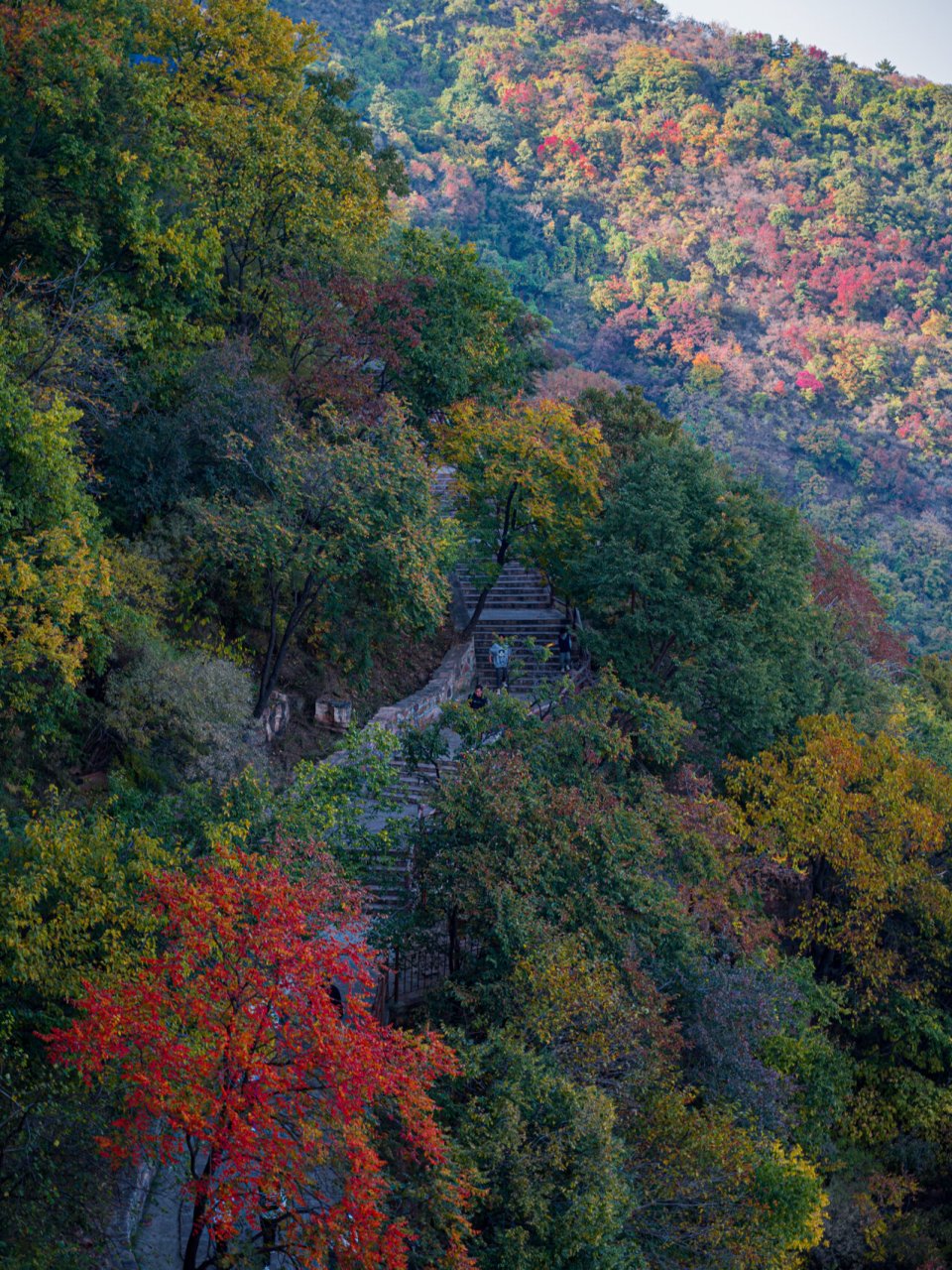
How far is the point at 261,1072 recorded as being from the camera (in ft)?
38.6

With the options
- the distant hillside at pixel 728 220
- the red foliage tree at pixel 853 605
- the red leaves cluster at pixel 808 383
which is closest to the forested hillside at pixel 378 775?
the red foliage tree at pixel 853 605

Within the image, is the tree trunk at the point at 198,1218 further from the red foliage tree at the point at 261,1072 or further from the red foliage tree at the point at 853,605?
the red foliage tree at the point at 853,605

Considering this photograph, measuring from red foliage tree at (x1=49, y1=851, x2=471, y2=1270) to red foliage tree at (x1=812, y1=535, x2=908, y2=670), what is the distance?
2754 cm

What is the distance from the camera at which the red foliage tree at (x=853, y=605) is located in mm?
39188

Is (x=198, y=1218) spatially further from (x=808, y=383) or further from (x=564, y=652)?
(x=808, y=383)

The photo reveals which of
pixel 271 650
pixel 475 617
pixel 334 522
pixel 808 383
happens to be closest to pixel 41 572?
pixel 271 650

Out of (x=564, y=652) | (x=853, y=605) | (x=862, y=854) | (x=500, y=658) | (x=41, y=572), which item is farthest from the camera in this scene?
(x=853, y=605)

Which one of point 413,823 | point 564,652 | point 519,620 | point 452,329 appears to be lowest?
point 519,620

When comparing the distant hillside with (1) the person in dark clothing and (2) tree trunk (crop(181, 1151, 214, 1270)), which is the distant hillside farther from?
(2) tree trunk (crop(181, 1151, 214, 1270))

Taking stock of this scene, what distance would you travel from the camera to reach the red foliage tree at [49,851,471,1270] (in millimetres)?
11625

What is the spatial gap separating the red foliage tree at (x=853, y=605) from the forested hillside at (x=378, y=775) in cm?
19

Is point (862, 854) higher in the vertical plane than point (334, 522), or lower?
lower

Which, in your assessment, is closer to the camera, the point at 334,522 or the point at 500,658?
the point at 334,522

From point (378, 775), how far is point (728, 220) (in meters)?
67.7
